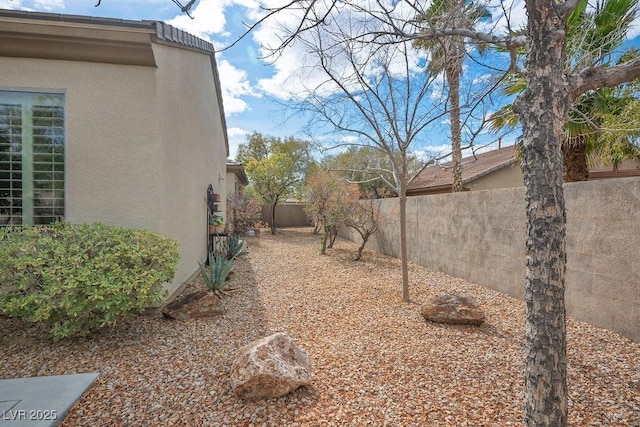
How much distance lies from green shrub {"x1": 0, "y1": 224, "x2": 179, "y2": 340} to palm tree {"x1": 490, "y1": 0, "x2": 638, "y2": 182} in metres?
5.26

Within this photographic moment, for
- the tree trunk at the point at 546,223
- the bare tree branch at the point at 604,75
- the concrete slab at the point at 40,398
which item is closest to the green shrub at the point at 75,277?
the concrete slab at the point at 40,398

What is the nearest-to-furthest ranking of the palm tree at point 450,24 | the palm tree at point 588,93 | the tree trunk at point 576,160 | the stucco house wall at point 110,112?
the palm tree at point 450,24
the palm tree at point 588,93
the stucco house wall at point 110,112
the tree trunk at point 576,160

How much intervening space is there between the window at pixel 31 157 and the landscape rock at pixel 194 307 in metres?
2.32

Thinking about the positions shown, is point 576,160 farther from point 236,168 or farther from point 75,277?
point 236,168

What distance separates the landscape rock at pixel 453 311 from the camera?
486 centimetres

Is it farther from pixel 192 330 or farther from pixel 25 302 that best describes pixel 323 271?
pixel 25 302

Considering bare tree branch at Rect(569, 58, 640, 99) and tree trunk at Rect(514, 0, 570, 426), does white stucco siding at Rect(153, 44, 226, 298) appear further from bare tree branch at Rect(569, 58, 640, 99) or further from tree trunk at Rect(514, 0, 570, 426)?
bare tree branch at Rect(569, 58, 640, 99)

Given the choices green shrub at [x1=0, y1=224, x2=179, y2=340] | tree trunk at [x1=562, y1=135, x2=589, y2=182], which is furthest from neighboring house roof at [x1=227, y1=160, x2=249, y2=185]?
tree trunk at [x1=562, y1=135, x2=589, y2=182]

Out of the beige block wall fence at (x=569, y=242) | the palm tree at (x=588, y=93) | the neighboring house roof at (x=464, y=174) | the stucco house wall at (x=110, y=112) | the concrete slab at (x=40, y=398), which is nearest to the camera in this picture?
the concrete slab at (x=40, y=398)

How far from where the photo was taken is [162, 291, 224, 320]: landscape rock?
4.99m

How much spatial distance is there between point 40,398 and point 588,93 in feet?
33.4

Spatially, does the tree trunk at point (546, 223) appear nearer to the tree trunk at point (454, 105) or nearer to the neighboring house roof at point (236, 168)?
the tree trunk at point (454, 105)

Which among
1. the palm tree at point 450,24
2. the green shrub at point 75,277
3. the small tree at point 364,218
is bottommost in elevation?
the green shrub at point 75,277

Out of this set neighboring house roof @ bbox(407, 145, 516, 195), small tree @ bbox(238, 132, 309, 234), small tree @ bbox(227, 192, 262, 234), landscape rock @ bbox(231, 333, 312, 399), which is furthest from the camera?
small tree @ bbox(238, 132, 309, 234)
